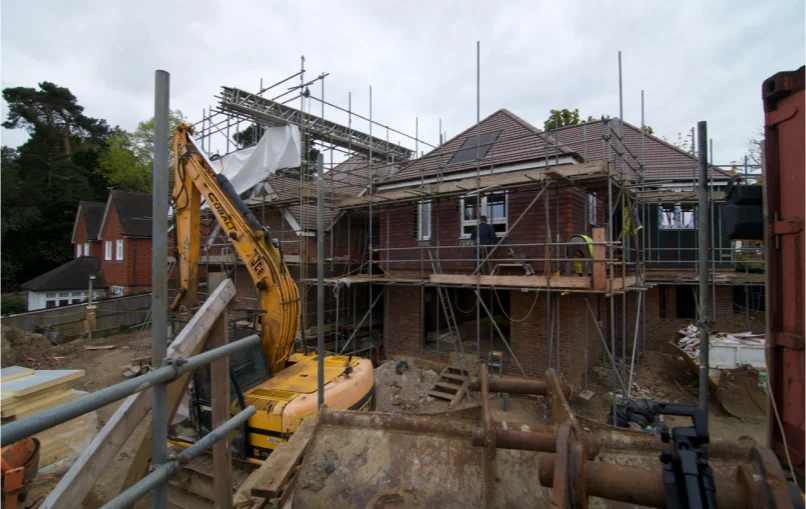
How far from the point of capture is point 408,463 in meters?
2.65

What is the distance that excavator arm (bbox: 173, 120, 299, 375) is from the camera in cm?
673

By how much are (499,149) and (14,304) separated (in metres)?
30.8

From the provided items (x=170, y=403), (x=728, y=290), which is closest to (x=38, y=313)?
(x=170, y=403)

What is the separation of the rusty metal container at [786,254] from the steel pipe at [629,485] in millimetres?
1010

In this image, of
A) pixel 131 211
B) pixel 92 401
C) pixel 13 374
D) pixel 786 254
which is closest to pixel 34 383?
pixel 13 374

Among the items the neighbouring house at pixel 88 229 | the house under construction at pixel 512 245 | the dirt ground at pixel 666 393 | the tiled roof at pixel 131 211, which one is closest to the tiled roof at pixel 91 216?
the neighbouring house at pixel 88 229

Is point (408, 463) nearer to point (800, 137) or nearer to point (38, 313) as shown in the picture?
point (800, 137)

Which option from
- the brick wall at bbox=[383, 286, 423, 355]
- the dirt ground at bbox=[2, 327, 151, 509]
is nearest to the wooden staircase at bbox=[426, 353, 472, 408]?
the brick wall at bbox=[383, 286, 423, 355]

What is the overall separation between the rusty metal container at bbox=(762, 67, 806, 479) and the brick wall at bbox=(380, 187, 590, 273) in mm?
5984

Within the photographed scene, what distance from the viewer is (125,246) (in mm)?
24719

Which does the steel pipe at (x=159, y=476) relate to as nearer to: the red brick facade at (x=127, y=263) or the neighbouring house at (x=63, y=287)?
the red brick facade at (x=127, y=263)

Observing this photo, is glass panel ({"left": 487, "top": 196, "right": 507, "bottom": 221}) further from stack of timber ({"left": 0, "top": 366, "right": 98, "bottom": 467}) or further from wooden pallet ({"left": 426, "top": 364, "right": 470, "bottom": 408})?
stack of timber ({"left": 0, "top": 366, "right": 98, "bottom": 467})

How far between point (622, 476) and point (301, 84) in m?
12.7

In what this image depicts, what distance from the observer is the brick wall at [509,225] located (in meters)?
9.48
